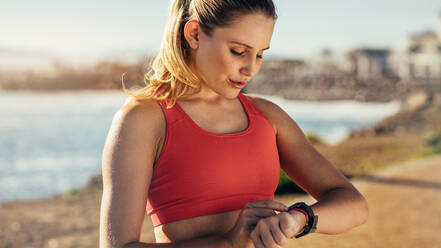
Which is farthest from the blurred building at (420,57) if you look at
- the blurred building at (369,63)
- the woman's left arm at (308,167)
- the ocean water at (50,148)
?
the woman's left arm at (308,167)

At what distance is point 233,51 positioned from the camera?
1.19 meters

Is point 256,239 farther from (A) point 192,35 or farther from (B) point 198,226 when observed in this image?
(A) point 192,35

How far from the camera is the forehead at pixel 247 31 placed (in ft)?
3.83

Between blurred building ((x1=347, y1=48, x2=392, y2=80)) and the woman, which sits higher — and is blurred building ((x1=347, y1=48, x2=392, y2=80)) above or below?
below

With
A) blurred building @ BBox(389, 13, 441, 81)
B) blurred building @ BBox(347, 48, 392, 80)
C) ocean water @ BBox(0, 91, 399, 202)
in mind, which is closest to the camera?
ocean water @ BBox(0, 91, 399, 202)

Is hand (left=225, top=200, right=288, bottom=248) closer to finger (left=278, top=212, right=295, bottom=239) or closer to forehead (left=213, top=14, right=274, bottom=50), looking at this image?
finger (left=278, top=212, right=295, bottom=239)

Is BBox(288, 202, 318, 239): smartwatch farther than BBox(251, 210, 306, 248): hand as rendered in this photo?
Yes

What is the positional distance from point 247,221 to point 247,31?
44 centimetres

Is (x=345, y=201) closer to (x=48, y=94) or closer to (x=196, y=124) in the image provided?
(x=196, y=124)

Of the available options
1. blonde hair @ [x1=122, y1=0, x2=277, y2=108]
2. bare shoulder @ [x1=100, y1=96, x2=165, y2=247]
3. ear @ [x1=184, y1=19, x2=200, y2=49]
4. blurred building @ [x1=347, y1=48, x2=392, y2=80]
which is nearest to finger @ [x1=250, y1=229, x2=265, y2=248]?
bare shoulder @ [x1=100, y1=96, x2=165, y2=247]

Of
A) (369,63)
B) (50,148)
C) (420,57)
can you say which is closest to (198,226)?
(50,148)

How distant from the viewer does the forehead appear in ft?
3.83

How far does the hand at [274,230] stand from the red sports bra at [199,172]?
5.3 inches

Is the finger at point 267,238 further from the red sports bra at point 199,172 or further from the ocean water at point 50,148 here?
the ocean water at point 50,148
